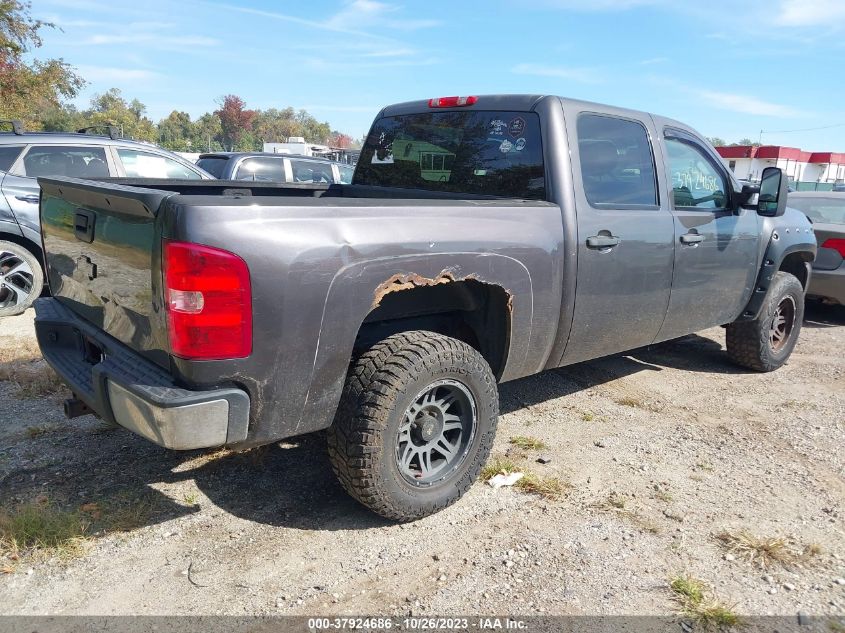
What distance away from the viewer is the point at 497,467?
3.49 meters

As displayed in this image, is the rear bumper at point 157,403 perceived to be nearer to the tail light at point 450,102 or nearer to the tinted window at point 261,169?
the tail light at point 450,102

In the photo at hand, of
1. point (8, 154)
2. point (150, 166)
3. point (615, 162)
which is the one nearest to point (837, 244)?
point (615, 162)

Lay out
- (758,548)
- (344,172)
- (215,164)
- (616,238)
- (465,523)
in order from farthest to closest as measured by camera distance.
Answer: (344,172)
(215,164)
(616,238)
(465,523)
(758,548)

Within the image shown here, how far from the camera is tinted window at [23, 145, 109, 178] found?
6441mm

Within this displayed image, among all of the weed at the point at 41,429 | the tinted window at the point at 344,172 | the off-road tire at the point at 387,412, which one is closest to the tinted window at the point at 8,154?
the weed at the point at 41,429

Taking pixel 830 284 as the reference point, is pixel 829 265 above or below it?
above

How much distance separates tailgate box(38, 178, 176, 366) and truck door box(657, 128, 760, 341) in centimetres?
313

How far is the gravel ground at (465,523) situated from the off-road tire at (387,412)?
7.4 inches

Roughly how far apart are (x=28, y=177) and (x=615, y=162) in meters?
5.71

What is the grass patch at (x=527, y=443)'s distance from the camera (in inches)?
150

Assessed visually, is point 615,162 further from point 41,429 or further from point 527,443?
point 41,429

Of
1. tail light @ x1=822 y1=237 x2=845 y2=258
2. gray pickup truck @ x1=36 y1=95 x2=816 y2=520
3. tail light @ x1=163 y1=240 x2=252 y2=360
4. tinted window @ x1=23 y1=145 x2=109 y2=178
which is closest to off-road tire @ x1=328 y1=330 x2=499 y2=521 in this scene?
gray pickup truck @ x1=36 y1=95 x2=816 y2=520

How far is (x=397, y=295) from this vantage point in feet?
9.68

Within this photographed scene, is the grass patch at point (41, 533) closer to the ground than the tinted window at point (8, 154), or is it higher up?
closer to the ground
